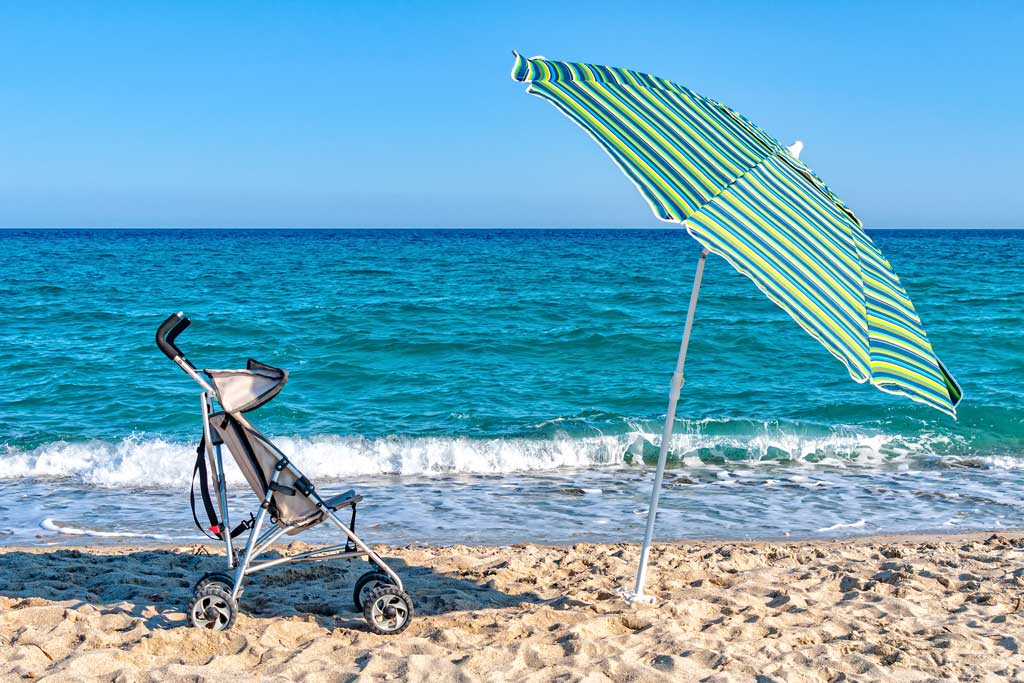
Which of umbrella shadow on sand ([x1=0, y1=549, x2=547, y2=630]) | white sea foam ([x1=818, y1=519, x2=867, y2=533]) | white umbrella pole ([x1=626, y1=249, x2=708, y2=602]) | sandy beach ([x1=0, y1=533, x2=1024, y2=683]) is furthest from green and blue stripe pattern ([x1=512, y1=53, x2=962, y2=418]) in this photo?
white sea foam ([x1=818, y1=519, x2=867, y2=533])

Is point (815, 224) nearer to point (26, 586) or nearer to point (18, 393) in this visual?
point (26, 586)

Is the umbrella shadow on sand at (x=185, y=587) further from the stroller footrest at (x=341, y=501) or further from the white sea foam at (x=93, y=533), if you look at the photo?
the white sea foam at (x=93, y=533)

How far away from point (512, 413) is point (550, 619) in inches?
295

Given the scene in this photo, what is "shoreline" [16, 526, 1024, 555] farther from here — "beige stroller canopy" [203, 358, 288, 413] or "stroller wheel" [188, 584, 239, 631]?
"beige stroller canopy" [203, 358, 288, 413]

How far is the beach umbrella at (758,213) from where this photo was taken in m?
3.08

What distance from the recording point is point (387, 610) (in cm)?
436

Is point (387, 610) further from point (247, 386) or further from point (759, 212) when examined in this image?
point (759, 212)

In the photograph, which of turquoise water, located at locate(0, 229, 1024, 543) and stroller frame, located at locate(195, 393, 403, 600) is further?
turquoise water, located at locate(0, 229, 1024, 543)

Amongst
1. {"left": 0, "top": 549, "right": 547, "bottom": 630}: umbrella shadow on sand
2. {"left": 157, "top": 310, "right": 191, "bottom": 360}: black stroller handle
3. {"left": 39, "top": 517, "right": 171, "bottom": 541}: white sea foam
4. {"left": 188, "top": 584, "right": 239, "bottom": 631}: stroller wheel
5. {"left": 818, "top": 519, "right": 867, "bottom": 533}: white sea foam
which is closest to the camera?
{"left": 157, "top": 310, "right": 191, "bottom": 360}: black stroller handle

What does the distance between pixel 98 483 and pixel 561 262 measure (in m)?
25.9

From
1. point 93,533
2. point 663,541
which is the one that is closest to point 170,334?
point 93,533

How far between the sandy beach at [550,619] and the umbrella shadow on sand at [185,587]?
16mm

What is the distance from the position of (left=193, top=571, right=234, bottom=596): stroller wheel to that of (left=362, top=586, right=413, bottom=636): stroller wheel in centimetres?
68

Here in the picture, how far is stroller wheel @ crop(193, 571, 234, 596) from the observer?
13.9 ft
